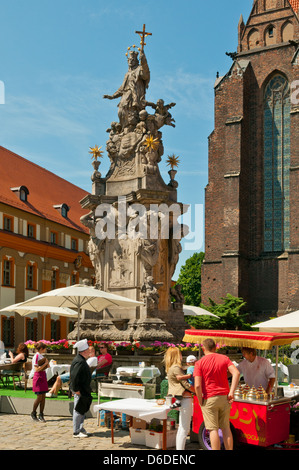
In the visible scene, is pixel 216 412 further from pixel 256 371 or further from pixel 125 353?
pixel 125 353

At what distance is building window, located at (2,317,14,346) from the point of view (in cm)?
3762

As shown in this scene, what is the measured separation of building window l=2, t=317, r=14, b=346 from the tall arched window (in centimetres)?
1724

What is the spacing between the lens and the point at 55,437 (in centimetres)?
982

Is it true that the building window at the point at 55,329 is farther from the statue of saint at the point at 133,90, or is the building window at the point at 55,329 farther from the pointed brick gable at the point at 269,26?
the statue of saint at the point at 133,90

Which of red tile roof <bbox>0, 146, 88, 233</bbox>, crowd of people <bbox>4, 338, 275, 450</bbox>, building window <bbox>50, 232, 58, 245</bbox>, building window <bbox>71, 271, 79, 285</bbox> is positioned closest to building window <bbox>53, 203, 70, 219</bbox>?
red tile roof <bbox>0, 146, 88, 233</bbox>

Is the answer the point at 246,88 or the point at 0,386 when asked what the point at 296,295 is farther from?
the point at 0,386

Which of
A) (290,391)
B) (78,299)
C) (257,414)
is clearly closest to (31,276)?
(78,299)

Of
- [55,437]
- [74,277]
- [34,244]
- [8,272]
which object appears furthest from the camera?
[74,277]

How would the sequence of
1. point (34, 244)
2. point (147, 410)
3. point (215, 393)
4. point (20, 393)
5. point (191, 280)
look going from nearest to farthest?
point (215, 393), point (147, 410), point (20, 393), point (34, 244), point (191, 280)

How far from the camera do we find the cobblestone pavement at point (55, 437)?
908 centimetres

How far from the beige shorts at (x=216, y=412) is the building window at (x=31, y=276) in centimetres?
3469

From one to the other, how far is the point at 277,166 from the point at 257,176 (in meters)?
1.48

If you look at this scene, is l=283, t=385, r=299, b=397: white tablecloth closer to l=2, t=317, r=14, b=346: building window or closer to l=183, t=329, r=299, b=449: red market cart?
l=183, t=329, r=299, b=449: red market cart

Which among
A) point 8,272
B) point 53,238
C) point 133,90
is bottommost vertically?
point 8,272
